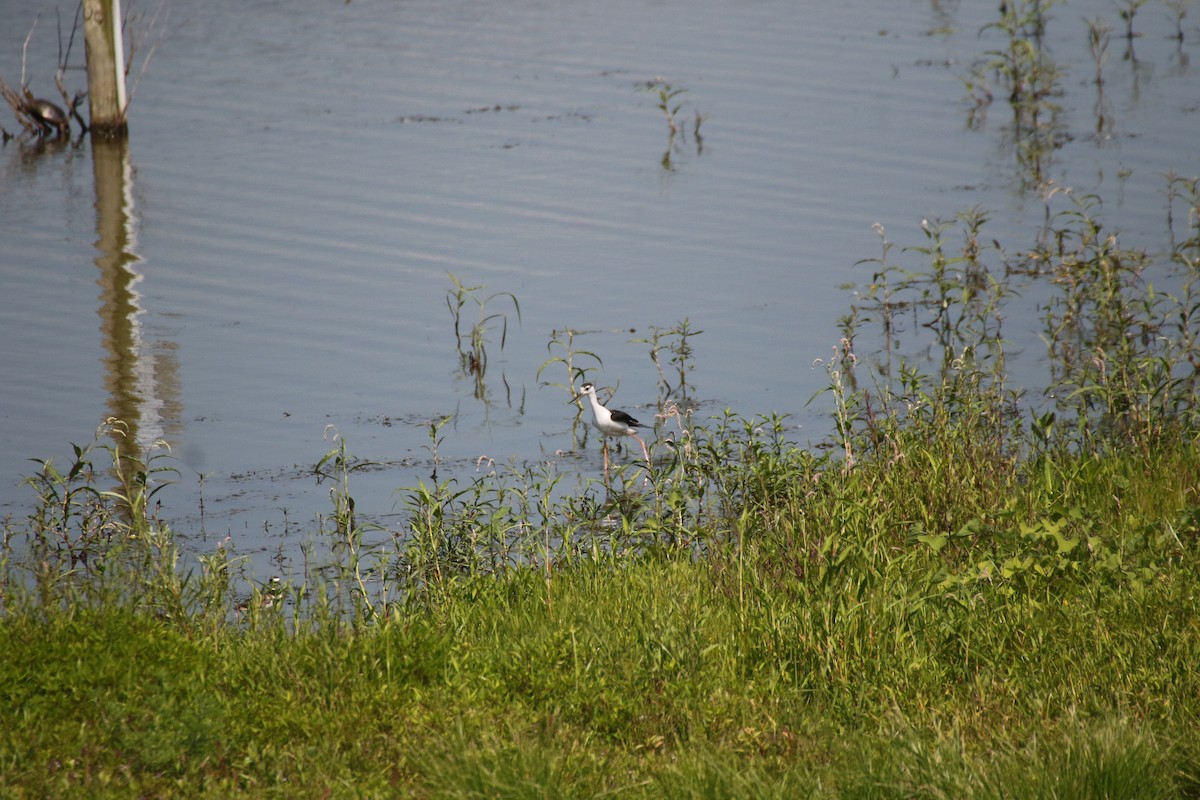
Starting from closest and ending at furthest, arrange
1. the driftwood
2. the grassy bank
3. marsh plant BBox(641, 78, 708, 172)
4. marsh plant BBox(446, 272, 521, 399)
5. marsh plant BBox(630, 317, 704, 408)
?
the grassy bank, marsh plant BBox(630, 317, 704, 408), marsh plant BBox(446, 272, 521, 399), marsh plant BBox(641, 78, 708, 172), the driftwood

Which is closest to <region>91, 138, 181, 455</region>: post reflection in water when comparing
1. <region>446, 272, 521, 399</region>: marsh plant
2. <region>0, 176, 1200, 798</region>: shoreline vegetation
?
<region>0, 176, 1200, 798</region>: shoreline vegetation

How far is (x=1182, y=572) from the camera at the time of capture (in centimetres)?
566

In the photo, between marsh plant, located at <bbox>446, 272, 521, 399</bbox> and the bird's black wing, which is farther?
marsh plant, located at <bbox>446, 272, 521, 399</bbox>

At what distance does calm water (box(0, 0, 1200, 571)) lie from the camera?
9484 millimetres

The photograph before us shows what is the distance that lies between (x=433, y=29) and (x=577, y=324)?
47.5 ft

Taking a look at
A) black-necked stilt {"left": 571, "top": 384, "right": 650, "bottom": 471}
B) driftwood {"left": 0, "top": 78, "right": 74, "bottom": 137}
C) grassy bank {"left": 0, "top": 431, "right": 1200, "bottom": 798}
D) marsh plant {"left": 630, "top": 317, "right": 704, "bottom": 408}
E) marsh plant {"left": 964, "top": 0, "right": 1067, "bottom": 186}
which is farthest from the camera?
driftwood {"left": 0, "top": 78, "right": 74, "bottom": 137}

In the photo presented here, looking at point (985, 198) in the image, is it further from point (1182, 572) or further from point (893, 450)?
point (1182, 572)

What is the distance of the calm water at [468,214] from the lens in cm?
948

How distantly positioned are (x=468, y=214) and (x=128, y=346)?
171 inches

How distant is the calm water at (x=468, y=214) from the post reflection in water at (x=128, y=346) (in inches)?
1.4

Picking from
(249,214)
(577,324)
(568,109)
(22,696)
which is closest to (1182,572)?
(22,696)

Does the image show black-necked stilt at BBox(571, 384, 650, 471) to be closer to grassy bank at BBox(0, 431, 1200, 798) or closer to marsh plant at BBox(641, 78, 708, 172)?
grassy bank at BBox(0, 431, 1200, 798)

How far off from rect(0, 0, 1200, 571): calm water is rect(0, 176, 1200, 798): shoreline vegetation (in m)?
1.63

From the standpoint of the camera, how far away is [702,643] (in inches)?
210
